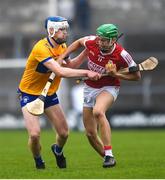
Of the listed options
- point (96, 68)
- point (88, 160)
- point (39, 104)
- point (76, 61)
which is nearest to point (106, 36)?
point (96, 68)

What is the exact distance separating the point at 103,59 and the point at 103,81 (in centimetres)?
36

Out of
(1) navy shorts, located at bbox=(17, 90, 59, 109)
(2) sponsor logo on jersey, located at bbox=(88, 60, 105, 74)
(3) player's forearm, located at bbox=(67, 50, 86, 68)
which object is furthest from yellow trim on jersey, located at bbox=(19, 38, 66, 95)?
(2) sponsor logo on jersey, located at bbox=(88, 60, 105, 74)

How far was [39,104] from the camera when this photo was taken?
493 inches

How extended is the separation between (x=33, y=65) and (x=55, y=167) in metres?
1.59

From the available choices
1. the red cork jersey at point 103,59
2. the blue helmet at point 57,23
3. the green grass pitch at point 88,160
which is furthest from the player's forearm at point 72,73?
the green grass pitch at point 88,160

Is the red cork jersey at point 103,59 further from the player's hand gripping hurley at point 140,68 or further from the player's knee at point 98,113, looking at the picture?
the player's knee at point 98,113

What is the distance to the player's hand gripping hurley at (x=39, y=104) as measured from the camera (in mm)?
12516

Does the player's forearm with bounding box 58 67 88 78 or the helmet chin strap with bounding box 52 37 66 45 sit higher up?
the helmet chin strap with bounding box 52 37 66 45

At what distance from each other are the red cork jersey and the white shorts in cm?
6

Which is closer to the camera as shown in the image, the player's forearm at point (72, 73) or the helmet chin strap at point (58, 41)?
the player's forearm at point (72, 73)

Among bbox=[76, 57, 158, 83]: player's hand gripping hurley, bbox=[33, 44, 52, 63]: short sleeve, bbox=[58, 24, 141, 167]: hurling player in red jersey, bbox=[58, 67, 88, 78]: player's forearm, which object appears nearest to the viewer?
bbox=[58, 67, 88, 78]: player's forearm

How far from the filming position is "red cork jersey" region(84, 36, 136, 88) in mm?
12875

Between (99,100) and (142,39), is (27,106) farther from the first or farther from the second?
(142,39)

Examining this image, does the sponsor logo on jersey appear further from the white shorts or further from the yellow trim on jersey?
the yellow trim on jersey
